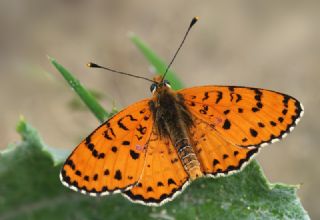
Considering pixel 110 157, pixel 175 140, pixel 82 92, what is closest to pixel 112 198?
pixel 110 157

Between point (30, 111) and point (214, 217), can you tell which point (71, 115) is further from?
point (214, 217)

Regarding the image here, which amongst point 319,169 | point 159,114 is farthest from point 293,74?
point 159,114

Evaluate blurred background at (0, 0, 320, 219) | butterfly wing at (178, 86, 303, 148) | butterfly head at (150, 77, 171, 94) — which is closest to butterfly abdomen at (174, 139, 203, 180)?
butterfly wing at (178, 86, 303, 148)

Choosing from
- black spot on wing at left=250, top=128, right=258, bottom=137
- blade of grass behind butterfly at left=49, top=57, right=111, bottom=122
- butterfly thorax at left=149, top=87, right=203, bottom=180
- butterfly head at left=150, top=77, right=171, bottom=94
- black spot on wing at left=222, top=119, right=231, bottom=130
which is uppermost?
blade of grass behind butterfly at left=49, top=57, right=111, bottom=122

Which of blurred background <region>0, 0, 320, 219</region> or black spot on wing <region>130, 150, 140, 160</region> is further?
blurred background <region>0, 0, 320, 219</region>

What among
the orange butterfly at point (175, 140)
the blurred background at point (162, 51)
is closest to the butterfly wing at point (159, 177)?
the orange butterfly at point (175, 140)

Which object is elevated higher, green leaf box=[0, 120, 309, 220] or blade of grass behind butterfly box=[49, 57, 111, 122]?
blade of grass behind butterfly box=[49, 57, 111, 122]

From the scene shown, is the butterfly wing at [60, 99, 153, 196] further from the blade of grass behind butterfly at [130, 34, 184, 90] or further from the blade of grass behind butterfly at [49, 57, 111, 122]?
the blade of grass behind butterfly at [130, 34, 184, 90]
